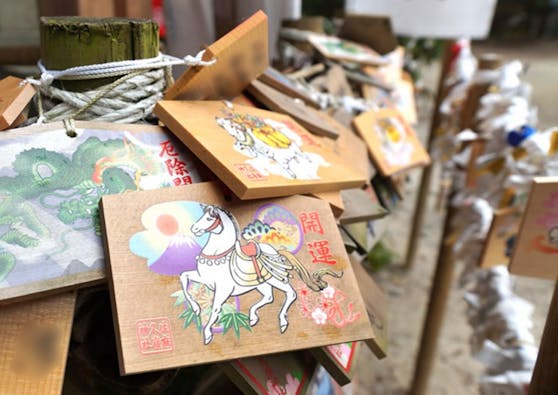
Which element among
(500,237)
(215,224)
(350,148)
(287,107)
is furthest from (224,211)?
(500,237)

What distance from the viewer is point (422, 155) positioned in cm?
99

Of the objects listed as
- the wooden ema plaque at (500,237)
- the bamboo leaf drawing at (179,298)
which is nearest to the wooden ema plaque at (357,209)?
the bamboo leaf drawing at (179,298)

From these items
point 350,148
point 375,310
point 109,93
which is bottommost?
point 375,310

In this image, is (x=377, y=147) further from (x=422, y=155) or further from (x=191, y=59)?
(x=191, y=59)

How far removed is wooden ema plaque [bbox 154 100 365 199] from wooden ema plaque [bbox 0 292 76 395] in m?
0.16

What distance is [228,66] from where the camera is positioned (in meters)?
0.54

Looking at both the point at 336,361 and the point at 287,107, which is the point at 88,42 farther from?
the point at 336,361

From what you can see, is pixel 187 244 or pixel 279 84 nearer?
pixel 187 244

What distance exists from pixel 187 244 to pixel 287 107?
0.28 meters

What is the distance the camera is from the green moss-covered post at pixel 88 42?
1.64 ft

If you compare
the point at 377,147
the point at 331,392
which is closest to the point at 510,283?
the point at 377,147

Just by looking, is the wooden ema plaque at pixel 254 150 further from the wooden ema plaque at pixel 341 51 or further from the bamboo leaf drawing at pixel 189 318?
the wooden ema plaque at pixel 341 51

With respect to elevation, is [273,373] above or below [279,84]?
below

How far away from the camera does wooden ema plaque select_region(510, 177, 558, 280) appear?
29.5 inches
